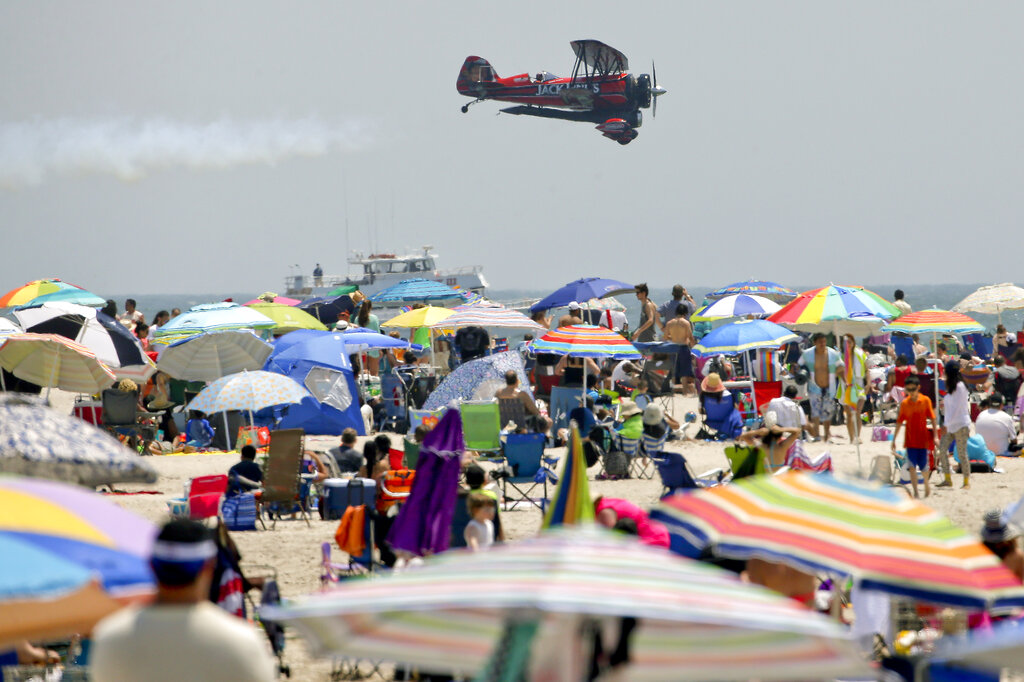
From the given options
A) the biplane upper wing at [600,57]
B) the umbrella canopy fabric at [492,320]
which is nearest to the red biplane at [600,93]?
the biplane upper wing at [600,57]

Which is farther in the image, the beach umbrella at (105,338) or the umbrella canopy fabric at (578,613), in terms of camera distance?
the beach umbrella at (105,338)

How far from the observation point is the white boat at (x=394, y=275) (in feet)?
126

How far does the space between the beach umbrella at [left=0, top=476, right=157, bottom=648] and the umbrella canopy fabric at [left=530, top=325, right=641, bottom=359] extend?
31.2 feet

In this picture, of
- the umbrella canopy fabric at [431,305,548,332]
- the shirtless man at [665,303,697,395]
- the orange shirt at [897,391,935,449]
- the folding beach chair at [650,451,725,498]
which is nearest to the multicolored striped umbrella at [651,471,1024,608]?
the folding beach chair at [650,451,725,498]

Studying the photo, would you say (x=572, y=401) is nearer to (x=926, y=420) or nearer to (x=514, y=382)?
(x=514, y=382)

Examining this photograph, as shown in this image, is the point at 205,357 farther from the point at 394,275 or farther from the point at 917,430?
the point at 394,275

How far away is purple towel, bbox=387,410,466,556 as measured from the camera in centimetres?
630

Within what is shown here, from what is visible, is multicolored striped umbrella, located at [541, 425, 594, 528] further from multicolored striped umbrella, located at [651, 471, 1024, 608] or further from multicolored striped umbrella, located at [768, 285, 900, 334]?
multicolored striped umbrella, located at [768, 285, 900, 334]

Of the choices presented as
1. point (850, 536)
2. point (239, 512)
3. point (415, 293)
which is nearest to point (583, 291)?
point (415, 293)

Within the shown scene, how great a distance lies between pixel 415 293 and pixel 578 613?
21.0 metres

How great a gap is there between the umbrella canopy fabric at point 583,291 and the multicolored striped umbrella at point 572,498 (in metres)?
13.7

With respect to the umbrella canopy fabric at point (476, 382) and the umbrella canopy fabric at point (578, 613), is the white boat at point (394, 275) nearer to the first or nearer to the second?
the umbrella canopy fabric at point (476, 382)

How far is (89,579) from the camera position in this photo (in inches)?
118

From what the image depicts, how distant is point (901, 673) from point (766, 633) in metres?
1.75
